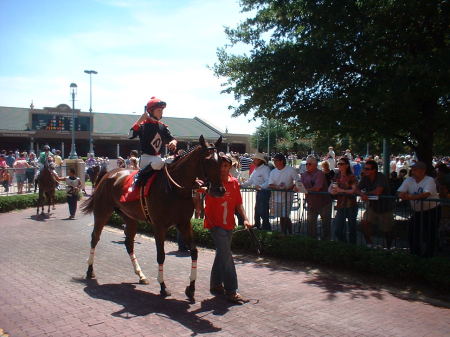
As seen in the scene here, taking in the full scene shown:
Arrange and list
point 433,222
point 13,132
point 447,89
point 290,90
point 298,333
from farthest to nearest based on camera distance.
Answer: point 13,132 → point 290,90 → point 447,89 → point 433,222 → point 298,333

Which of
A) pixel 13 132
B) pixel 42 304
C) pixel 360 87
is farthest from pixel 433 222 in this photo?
pixel 13 132

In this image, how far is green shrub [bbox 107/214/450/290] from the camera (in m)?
6.20

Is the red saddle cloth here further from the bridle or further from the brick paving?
the brick paving

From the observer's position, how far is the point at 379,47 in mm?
8961

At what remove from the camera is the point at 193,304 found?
5.75m

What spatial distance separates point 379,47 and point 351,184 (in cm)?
318

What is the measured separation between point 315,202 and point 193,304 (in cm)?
372

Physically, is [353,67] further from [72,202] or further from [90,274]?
Answer: [72,202]

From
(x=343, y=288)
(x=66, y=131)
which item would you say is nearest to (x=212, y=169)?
(x=343, y=288)

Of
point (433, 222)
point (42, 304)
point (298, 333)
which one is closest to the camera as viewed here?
point (298, 333)

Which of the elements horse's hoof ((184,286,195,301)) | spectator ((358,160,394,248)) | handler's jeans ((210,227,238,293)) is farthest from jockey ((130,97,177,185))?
spectator ((358,160,394,248))

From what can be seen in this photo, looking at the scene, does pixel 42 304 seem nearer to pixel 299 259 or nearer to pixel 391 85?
pixel 299 259

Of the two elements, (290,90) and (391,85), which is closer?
(391,85)

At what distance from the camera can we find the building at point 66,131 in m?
40.8
